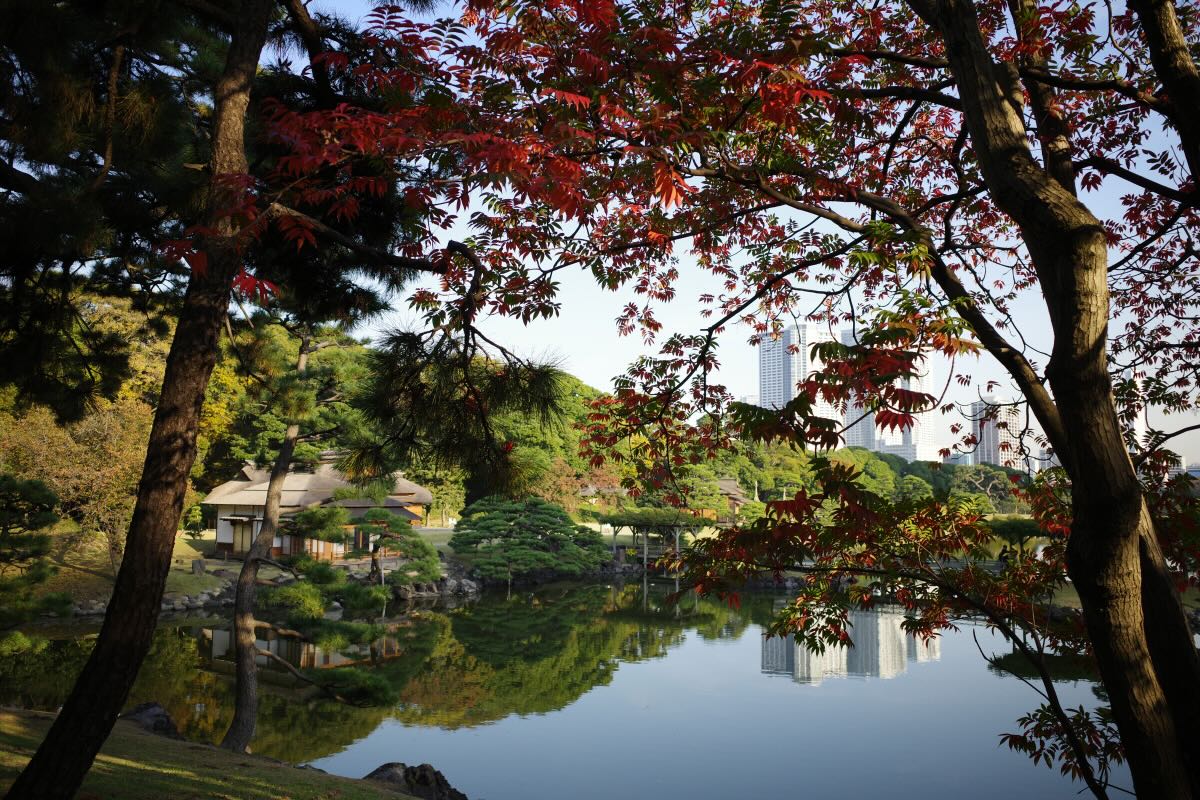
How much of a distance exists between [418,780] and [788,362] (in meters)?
7.52

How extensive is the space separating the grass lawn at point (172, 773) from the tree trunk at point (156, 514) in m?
1.17

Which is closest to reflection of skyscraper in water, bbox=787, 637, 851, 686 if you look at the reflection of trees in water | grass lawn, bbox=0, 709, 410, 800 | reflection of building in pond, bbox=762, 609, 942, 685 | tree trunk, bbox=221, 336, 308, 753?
reflection of building in pond, bbox=762, 609, 942, 685

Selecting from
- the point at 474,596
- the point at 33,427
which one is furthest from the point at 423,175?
the point at 474,596

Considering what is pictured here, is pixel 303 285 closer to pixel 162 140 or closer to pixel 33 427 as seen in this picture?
pixel 162 140

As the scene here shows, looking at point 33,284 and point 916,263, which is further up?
point 33,284

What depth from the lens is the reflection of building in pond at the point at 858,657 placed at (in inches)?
466

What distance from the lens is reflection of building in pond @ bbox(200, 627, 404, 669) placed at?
11633mm

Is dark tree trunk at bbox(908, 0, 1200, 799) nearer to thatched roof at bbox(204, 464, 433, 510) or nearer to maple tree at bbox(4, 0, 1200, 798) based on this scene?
maple tree at bbox(4, 0, 1200, 798)

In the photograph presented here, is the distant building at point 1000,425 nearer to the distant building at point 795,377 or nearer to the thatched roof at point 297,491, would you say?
the distant building at point 795,377

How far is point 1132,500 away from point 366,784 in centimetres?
524

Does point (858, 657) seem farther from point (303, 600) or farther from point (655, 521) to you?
point (303, 600)

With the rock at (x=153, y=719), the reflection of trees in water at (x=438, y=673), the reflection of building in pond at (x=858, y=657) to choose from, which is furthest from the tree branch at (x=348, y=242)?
the reflection of building in pond at (x=858, y=657)

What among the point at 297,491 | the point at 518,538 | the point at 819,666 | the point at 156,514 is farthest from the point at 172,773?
the point at 518,538

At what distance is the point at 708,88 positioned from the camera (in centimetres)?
281
